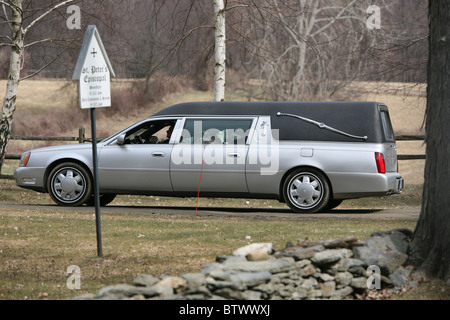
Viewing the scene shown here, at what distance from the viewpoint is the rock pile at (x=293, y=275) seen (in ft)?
20.5

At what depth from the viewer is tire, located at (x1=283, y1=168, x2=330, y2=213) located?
42.2 feet

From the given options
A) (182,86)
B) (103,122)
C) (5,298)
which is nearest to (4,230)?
(5,298)

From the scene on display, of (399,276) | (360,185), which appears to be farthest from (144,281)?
(360,185)

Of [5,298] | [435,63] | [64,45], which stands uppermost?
[64,45]

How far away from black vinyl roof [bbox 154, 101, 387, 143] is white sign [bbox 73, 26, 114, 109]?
462 centimetres

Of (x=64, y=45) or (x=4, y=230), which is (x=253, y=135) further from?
(x=64, y=45)

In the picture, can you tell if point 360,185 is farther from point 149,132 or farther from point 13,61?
point 13,61

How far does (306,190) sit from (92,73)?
5.20 meters

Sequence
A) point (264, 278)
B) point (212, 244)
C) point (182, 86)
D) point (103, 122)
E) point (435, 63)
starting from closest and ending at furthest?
1. point (264, 278)
2. point (435, 63)
3. point (212, 244)
4. point (103, 122)
5. point (182, 86)

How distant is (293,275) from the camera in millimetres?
6871

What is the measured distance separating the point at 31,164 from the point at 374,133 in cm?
605

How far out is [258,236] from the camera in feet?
33.4

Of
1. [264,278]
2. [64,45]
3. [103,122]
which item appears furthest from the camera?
[103,122]

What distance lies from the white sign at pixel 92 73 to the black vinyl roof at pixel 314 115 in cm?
462
